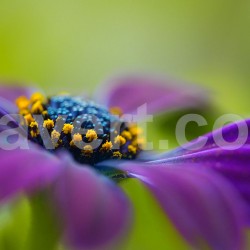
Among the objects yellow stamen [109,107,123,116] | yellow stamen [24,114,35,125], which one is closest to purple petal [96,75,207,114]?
yellow stamen [109,107,123,116]

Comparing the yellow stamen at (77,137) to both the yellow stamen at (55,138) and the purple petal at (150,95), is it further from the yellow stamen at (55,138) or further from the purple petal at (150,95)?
the purple petal at (150,95)

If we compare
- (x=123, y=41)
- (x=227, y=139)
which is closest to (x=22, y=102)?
(x=227, y=139)

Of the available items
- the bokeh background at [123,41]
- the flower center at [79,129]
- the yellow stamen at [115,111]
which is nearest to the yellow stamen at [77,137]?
the flower center at [79,129]

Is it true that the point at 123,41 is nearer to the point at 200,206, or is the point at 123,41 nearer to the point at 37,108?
the point at 37,108

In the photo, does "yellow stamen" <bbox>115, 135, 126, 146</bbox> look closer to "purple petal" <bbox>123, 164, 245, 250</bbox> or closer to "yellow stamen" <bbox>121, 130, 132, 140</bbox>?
"yellow stamen" <bbox>121, 130, 132, 140</bbox>

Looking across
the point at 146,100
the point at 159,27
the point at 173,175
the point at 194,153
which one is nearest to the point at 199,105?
the point at 146,100

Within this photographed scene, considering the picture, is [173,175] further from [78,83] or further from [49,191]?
[78,83]
